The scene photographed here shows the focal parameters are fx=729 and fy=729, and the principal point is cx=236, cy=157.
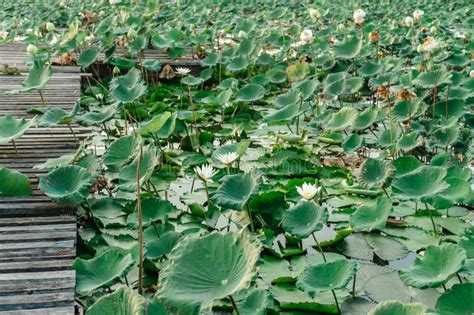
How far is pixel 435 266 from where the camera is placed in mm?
1827

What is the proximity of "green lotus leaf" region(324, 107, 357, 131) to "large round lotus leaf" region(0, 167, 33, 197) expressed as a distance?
1.44 metres

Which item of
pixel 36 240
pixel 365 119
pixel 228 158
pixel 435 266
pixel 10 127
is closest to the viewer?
pixel 435 266

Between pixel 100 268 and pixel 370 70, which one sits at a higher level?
pixel 100 268

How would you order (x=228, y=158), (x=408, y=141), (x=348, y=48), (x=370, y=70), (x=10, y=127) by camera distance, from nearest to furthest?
(x=228, y=158) < (x=10, y=127) < (x=408, y=141) < (x=370, y=70) < (x=348, y=48)

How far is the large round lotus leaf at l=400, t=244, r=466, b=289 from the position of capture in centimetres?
176

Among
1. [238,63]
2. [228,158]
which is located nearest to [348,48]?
[238,63]

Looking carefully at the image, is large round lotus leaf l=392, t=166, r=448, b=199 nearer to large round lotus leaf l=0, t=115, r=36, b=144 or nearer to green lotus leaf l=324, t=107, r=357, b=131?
green lotus leaf l=324, t=107, r=357, b=131

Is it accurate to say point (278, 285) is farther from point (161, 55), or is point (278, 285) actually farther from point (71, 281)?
point (161, 55)

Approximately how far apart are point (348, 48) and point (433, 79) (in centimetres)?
101

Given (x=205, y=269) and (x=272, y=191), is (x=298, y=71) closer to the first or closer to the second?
(x=272, y=191)

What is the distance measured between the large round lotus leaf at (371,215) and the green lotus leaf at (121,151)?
82 centimetres

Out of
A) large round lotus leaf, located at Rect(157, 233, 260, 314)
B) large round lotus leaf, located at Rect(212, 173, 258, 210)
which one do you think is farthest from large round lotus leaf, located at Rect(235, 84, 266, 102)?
large round lotus leaf, located at Rect(157, 233, 260, 314)

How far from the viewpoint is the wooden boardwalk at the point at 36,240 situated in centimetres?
180

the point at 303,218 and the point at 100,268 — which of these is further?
the point at 303,218
